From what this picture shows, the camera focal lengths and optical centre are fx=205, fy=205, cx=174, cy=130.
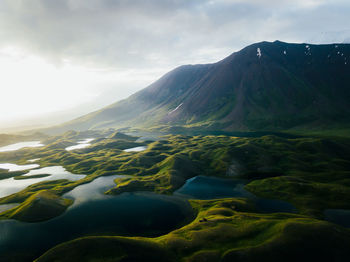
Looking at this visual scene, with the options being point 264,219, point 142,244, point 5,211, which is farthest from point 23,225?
point 264,219

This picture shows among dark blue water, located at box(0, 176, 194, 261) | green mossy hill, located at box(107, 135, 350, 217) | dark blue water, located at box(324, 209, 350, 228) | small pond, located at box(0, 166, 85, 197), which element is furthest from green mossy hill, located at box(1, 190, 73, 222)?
dark blue water, located at box(324, 209, 350, 228)

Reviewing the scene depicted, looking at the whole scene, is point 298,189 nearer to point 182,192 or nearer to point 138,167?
point 182,192

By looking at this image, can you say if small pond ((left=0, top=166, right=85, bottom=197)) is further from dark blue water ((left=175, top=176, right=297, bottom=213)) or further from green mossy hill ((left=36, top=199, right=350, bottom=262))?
green mossy hill ((left=36, top=199, right=350, bottom=262))

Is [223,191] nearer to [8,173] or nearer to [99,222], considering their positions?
[99,222]

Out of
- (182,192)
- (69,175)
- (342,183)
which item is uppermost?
(69,175)

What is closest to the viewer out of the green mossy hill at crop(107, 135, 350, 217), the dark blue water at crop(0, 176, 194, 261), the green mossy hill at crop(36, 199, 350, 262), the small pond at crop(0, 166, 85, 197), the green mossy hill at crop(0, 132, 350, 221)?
the green mossy hill at crop(36, 199, 350, 262)

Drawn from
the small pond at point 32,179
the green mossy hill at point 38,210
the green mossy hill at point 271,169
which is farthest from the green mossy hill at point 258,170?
the green mossy hill at point 38,210
